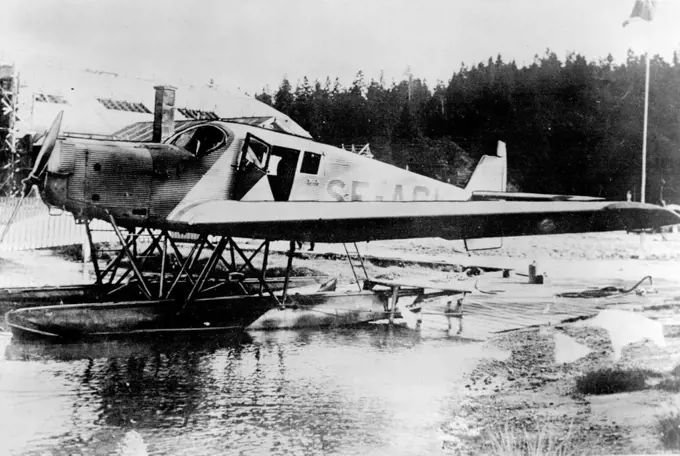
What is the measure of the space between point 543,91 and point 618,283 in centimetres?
444

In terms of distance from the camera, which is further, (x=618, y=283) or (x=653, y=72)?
(x=618, y=283)

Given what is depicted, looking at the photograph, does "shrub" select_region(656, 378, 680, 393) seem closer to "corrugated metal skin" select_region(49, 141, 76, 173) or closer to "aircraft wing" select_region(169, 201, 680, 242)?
"aircraft wing" select_region(169, 201, 680, 242)

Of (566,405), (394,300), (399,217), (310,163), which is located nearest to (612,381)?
(566,405)

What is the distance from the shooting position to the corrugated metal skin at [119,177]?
6.09m

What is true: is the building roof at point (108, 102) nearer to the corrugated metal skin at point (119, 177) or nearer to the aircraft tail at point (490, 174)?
the aircraft tail at point (490, 174)

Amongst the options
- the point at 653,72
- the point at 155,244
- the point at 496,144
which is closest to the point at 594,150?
the point at 496,144

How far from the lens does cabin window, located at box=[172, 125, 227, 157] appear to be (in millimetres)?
6621

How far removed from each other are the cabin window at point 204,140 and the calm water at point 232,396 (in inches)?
91.9

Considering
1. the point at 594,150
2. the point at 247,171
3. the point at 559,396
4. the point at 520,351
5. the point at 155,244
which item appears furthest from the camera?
the point at 594,150

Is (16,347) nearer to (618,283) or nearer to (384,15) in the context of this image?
(384,15)

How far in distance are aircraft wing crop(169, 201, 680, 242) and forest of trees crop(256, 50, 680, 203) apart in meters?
1.60

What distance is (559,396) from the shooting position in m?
4.54

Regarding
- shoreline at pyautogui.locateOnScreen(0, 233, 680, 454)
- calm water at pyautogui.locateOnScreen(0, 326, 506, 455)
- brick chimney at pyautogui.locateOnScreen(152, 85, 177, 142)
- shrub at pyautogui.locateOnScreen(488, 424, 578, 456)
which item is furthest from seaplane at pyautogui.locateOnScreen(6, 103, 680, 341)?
shrub at pyautogui.locateOnScreen(488, 424, 578, 456)

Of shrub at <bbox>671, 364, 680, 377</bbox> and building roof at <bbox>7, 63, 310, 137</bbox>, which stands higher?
building roof at <bbox>7, 63, 310, 137</bbox>
